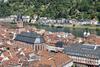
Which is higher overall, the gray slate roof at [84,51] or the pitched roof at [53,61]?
Result: the pitched roof at [53,61]

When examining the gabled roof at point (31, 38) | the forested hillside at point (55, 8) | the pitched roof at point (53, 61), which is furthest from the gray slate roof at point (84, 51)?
the forested hillside at point (55, 8)

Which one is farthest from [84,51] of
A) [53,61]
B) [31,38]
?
[31,38]

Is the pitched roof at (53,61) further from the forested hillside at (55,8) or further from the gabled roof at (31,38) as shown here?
the forested hillside at (55,8)

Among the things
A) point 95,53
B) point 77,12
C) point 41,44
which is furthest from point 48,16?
point 95,53

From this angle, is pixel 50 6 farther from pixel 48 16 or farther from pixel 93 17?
pixel 93 17

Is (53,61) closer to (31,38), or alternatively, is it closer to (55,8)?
(31,38)
